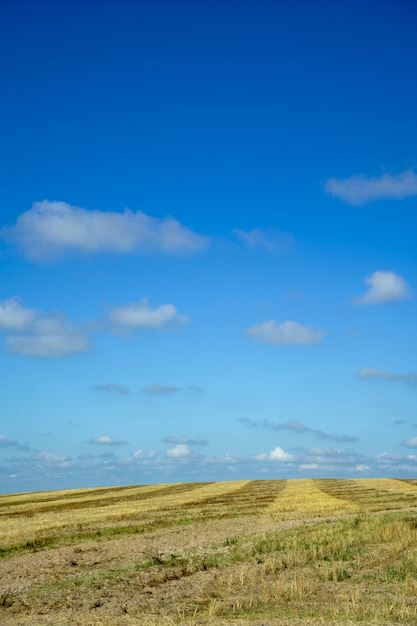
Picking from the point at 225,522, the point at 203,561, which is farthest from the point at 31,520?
the point at 203,561

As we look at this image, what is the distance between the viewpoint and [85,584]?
22719mm

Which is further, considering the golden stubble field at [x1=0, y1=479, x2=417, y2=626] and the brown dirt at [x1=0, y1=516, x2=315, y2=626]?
the brown dirt at [x1=0, y1=516, x2=315, y2=626]

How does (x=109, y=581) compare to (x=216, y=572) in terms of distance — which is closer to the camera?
(x=109, y=581)

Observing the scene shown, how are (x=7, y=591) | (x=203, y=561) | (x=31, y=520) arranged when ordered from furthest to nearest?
A: 1. (x=31, y=520)
2. (x=203, y=561)
3. (x=7, y=591)

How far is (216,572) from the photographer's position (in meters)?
23.8

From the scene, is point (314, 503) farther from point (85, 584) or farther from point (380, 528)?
point (85, 584)

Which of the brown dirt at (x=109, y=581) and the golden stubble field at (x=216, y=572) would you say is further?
the brown dirt at (x=109, y=581)

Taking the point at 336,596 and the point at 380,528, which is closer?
the point at 336,596

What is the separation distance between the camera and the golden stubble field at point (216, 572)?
17.9 meters

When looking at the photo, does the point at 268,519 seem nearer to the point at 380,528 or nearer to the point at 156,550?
the point at 380,528

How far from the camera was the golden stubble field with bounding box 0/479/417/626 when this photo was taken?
17.9m

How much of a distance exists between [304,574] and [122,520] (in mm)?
25041

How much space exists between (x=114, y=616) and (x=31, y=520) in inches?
1307

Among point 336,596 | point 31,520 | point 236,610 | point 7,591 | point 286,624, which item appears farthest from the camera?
point 31,520
